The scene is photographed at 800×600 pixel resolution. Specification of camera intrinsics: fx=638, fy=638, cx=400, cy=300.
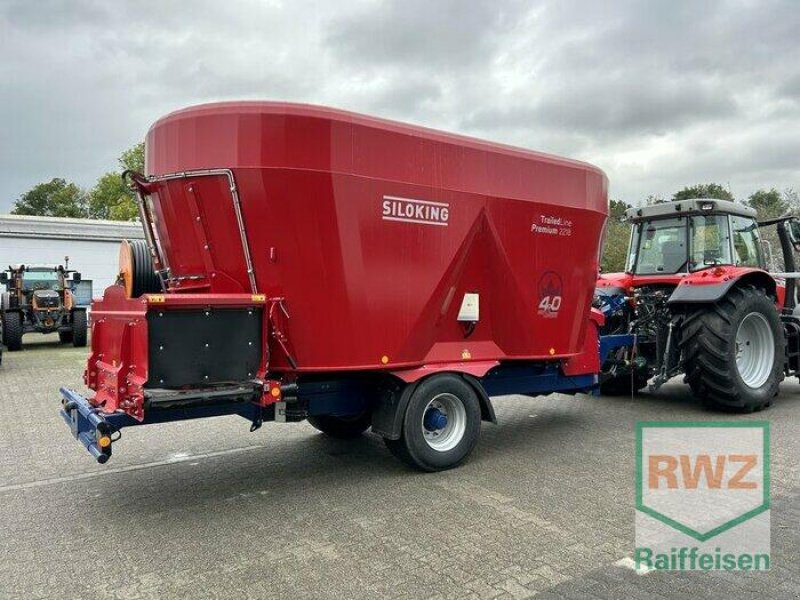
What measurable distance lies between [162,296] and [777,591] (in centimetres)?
376

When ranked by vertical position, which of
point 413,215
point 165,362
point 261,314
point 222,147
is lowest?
point 165,362

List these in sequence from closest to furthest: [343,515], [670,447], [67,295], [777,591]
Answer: [777,591]
[343,515]
[670,447]
[67,295]

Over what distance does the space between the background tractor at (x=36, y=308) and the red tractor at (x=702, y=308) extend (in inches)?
539

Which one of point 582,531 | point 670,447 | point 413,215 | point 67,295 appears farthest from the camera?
point 67,295

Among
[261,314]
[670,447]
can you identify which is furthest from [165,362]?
[670,447]

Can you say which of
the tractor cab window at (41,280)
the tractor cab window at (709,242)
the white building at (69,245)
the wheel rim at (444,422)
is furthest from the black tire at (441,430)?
the white building at (69,245)

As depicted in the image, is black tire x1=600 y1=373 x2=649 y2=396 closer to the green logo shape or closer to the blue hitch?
the green logo shape

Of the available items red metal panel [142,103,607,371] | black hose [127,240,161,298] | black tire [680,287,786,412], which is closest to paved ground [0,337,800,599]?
black tire [680,287,786,412]

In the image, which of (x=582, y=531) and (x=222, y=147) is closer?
(x=582, y=531)

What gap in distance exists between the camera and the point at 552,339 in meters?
5.95

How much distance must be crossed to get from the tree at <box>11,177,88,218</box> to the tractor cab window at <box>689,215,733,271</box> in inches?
2210

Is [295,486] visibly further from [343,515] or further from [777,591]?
[777,591]

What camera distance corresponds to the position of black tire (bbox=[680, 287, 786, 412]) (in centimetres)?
688

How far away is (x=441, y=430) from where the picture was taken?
17.5 feet
